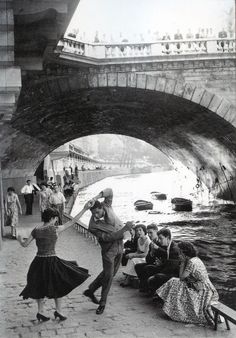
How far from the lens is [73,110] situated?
1922cm

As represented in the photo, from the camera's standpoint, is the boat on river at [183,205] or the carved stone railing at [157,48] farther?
the boat on river at [183,205]

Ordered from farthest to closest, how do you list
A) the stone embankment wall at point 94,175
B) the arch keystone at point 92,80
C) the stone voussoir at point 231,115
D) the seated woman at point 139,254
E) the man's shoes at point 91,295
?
1. the stone embankment wall at point 94,175
2. the stone voussoir at point 231,115
3. the arch keystone at point 92,80
4. the seated woman at point 139,254
5. the man's shoes at point 91,295

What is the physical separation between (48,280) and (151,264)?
73.3 inches

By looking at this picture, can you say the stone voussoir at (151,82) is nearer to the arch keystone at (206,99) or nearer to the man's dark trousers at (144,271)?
the arch keystone at (206,99)

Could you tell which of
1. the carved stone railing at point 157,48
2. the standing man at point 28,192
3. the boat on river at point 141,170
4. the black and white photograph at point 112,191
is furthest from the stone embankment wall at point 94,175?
the carved stone railing at point 157,48

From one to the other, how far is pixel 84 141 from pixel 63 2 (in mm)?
83627

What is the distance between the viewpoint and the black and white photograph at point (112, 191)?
17.8 ft

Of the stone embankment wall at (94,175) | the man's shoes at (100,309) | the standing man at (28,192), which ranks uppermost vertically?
the stone embankment wall at (94,175)

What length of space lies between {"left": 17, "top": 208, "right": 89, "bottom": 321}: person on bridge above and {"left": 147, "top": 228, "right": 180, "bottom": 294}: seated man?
1.19 m

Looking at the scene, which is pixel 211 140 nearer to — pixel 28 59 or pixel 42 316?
pixel 28 59

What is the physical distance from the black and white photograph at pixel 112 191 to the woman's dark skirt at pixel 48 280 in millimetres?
13

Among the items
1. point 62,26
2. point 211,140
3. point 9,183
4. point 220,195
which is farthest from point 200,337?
point 220,195

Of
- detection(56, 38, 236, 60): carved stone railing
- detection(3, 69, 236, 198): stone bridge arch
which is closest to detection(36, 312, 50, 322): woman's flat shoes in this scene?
detection(3, 69, 236, 198): stone bridge arch

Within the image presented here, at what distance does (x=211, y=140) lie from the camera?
793 inches
